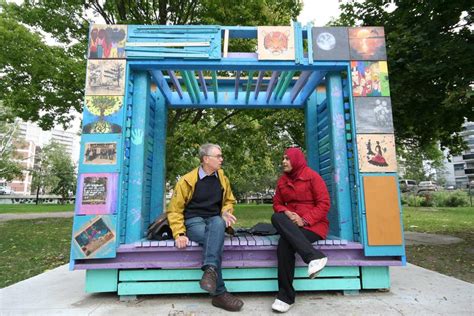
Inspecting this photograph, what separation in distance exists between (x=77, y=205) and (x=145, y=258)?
0.94m

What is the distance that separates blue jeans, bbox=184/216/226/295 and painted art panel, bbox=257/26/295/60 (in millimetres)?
2045

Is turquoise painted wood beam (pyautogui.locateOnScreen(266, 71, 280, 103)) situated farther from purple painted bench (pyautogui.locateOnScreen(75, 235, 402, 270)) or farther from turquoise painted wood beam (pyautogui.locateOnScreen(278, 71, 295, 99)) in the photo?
purple painted bench (pyautogui.locateOnScreen(75, 235, 402, 270))

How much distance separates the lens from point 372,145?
3.64m

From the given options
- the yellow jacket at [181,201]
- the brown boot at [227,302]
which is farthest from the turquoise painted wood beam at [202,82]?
the brown boot at [227,302]

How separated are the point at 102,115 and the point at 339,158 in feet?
9.42

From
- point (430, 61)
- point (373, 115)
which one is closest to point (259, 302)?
point (373, 115)

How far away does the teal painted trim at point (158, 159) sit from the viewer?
5.10m

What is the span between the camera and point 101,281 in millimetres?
3373

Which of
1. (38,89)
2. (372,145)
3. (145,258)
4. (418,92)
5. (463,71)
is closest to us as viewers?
(145,258)

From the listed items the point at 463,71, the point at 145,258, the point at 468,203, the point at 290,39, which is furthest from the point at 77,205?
the point at 468,203

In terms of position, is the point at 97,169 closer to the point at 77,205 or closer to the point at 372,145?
the point at 77,205

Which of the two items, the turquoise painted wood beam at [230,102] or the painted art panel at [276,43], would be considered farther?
the turquoise painted wood beam at [230,102]

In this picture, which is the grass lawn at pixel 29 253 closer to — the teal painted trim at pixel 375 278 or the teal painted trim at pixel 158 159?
the teal painted trim at pixel 158 159

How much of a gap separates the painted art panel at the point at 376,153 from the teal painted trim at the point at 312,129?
63.9 inches
